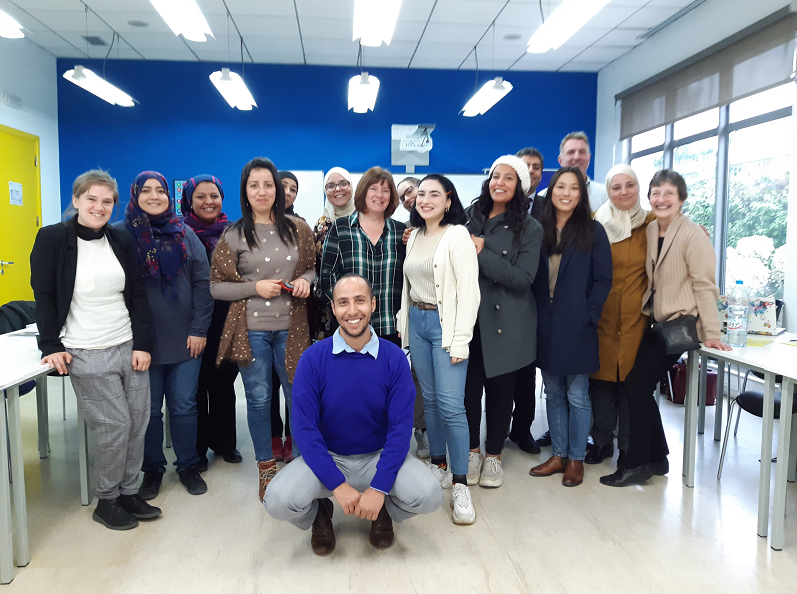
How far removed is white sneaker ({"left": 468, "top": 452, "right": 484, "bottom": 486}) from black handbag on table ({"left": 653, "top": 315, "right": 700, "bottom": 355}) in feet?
3.46

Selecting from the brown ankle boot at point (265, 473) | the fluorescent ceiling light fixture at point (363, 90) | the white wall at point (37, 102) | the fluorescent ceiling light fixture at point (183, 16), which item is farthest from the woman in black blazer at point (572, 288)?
the white wall at point (37, 102)

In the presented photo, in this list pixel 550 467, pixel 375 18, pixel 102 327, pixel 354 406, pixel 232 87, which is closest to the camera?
pixel 354 406

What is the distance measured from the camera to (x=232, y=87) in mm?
5051

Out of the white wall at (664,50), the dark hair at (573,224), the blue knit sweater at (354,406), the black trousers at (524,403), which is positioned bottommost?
the black trousers at (524,403)

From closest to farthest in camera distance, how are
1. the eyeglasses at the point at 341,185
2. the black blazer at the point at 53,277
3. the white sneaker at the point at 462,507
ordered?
the black blazer at the point at 53,277
the white sneaker at the point at 462,507
the eyeglasses at the point at 341,185

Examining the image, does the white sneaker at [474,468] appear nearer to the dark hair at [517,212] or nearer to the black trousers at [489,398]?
the black trousers at [489,398]

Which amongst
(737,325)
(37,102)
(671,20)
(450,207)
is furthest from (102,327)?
(671,20)

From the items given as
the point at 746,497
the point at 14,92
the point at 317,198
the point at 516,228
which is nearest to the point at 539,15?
the point at 317,198

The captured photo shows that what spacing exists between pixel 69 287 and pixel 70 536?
3.35ft

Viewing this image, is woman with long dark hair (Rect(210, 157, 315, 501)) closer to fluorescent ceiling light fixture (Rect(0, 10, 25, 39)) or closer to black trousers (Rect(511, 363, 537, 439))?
black trousers (Rect(511, 363, 537, 439))

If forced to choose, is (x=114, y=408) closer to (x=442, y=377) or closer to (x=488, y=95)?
(x=442, y=377)

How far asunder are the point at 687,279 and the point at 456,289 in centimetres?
113

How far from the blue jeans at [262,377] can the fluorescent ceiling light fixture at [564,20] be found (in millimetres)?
2896

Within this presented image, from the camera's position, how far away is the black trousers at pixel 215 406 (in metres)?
2.87
